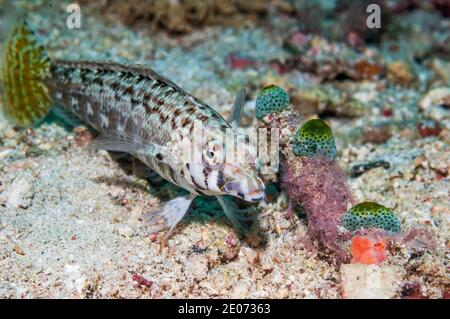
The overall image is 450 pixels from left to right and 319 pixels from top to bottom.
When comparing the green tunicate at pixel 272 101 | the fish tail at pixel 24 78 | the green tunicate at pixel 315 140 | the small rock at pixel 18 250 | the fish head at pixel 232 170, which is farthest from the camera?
the fish tail at pixel 24 78

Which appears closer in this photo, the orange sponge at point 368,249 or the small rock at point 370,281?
the small rock at point 370,281

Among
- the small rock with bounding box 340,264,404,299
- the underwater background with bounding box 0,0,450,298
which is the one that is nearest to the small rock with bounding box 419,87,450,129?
the underwater background with bounding box 0,0,450,298

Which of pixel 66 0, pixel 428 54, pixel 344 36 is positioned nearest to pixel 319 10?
pixel 344 36

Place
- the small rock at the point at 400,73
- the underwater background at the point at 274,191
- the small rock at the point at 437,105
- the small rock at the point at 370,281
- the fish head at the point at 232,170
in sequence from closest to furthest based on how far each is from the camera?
the small rock at the point at 370,281 → the fish head at the point at 232,170 → the underwater background at the point at 274,191 → the small rock at the point at 437,105 → the small rock at the point at 400,73

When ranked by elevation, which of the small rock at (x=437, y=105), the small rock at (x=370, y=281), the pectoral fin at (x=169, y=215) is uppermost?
the small rock at (x=437, y=105)

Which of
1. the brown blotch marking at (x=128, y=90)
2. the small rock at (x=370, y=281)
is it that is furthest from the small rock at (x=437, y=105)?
the brown blotch marking at (x=128, y=90)

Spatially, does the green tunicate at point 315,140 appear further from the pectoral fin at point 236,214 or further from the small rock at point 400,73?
the small rock at point 400,73
